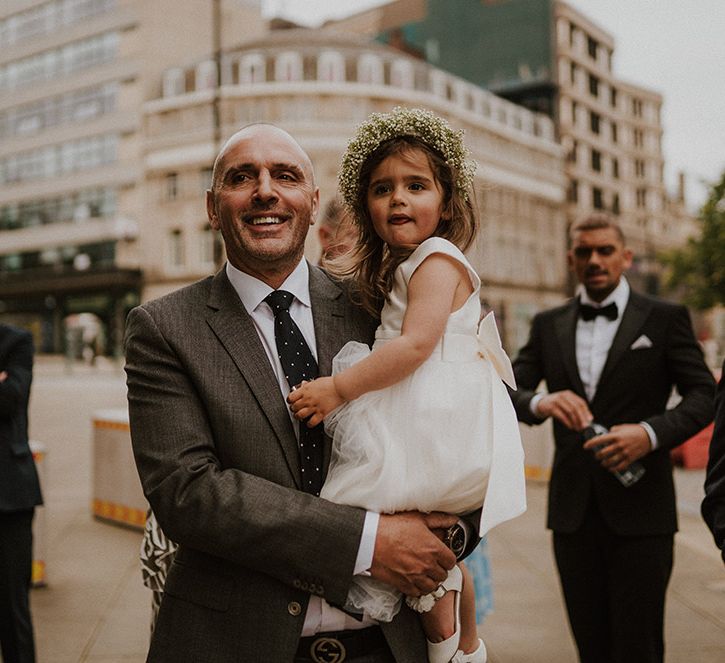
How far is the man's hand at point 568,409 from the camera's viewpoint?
12.2 ft

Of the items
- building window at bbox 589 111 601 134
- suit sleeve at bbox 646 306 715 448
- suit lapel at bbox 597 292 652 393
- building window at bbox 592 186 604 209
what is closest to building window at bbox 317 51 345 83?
building window at bbox 589 111 601 134

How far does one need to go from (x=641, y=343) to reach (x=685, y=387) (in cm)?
30

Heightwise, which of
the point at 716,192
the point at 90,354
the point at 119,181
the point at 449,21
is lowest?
the point at 90,354

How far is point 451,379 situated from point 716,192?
97.5ft

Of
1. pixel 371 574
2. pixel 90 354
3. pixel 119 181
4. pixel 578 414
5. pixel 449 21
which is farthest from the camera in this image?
pixel 449 21

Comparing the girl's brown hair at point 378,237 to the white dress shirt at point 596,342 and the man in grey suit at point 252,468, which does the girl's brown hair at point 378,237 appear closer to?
the man in grey suit at point 252,468

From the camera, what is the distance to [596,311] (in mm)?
4164

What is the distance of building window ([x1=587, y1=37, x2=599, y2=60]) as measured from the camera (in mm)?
69062

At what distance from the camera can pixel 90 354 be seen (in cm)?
4741

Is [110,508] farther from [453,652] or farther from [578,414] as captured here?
[453,652]

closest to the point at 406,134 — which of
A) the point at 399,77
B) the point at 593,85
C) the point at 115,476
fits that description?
the point at 115,476

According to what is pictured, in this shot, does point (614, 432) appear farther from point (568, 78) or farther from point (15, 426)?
point (568, 78)

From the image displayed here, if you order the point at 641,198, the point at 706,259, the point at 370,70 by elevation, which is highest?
the point at 370,70

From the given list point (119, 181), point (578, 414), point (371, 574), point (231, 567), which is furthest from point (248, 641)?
point (119, 181)
